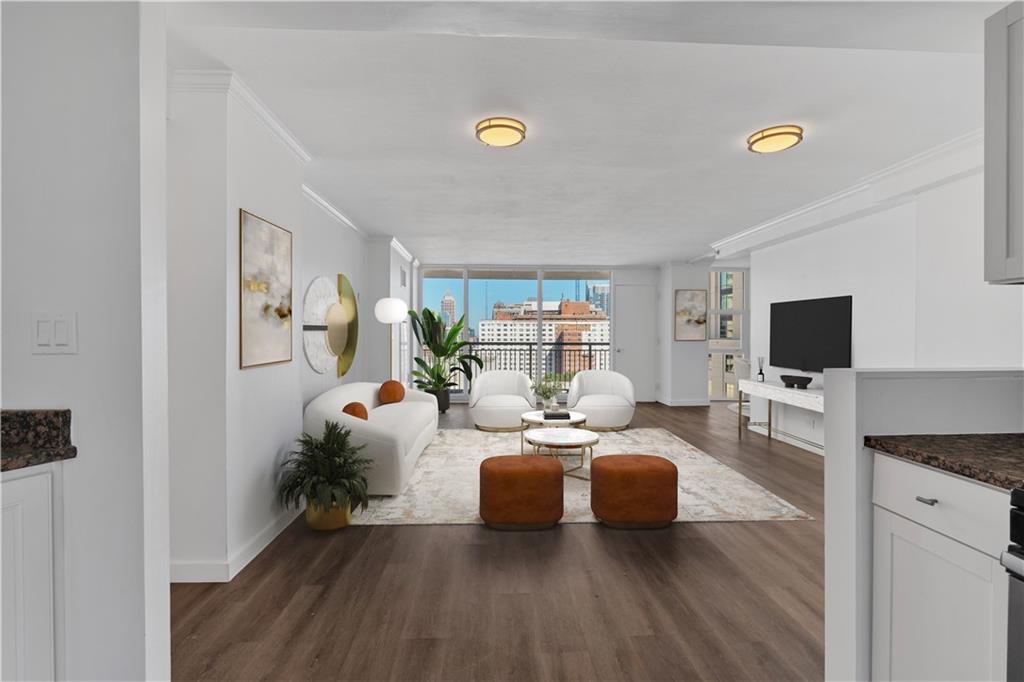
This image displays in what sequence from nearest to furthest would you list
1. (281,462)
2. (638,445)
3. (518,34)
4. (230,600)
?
1. (518,34)
2. (230,600)
3. (281,462)
4. (638,445)

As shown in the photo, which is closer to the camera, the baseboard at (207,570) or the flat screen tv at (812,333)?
the baseboard at (207,570)

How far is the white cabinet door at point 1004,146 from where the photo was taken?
1.42 m

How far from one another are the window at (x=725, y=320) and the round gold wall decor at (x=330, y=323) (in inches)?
245

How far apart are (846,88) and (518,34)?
5.94ft

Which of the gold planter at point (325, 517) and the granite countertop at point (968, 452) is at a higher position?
the granite countertop at point (968, 452)

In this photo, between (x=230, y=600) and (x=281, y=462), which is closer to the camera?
(x=230, y=600)

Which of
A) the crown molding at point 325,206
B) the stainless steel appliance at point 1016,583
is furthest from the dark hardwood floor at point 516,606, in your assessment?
the crown molding at point 325,206

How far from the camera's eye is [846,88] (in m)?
2.42

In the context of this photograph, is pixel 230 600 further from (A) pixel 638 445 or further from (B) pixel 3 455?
(A) pixel 638 445

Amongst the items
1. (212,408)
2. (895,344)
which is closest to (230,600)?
(212,408)

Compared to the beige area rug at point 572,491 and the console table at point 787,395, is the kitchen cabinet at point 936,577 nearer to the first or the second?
the beige area rug at point 572,491

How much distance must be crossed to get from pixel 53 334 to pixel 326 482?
1.87m

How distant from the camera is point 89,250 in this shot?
4.49ft

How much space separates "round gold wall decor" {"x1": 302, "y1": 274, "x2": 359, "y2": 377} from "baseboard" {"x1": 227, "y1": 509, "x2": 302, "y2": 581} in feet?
4.47
